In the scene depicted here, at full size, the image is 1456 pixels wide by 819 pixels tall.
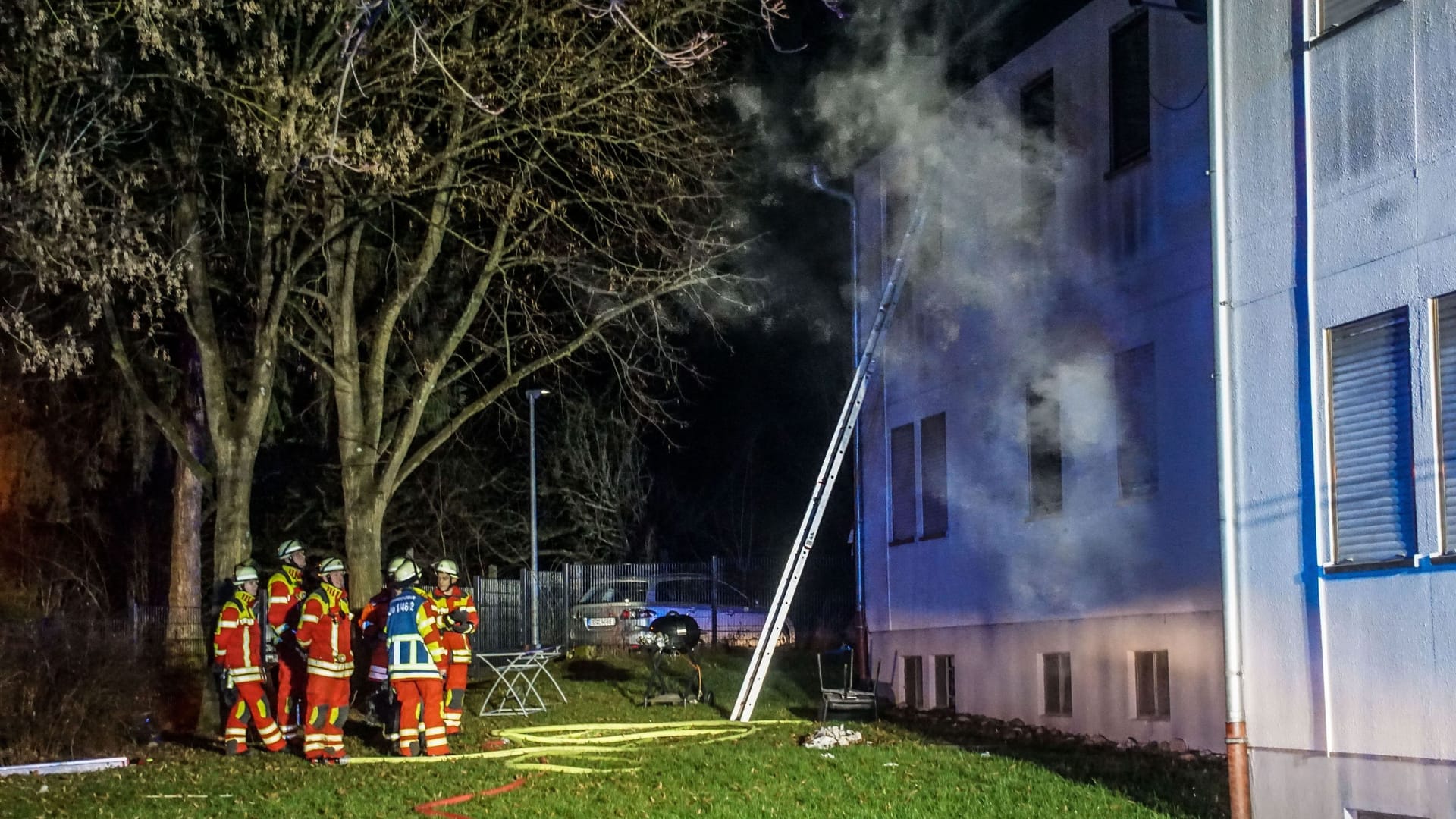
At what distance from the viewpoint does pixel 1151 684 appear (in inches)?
543

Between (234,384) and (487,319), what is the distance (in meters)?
3.60

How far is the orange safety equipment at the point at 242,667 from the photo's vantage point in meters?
14.3

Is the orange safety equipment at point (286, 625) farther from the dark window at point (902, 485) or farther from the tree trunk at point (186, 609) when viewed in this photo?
the dark window at point (902, 485)

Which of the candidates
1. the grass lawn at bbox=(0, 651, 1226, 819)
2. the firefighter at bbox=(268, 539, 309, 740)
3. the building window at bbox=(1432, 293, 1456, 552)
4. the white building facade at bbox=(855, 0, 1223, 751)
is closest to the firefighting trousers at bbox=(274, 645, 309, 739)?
the firefighter at bbox=(268, 539, 309, 740)

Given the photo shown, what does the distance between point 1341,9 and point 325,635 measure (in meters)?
10.0

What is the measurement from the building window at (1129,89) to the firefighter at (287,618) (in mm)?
8957

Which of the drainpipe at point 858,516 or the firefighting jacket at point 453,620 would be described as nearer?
the firefighting jacket at point 453,620

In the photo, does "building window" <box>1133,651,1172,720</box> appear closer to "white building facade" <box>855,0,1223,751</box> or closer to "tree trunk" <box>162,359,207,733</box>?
"white building facade" <box>855,0,1223,751</box>

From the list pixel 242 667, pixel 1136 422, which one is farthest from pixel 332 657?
pixel 1136 422

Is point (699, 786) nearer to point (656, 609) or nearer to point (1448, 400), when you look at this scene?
point (1448, 400)

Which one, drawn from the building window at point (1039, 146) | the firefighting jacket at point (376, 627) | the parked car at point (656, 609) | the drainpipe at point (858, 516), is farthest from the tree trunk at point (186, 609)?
the building window at point (1039, 146)

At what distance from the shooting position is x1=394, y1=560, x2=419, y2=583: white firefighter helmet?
1427cm

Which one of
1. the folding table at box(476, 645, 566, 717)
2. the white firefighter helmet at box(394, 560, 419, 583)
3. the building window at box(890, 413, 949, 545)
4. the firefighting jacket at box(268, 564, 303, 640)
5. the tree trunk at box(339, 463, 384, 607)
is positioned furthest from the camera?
the building window at box(890, 413, 949, 545)

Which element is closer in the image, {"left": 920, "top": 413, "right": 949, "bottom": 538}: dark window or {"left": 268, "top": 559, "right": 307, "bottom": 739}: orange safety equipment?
{"left": 268, "top": 559, "right": 307, "bottom": 739}: orange safety equipment
